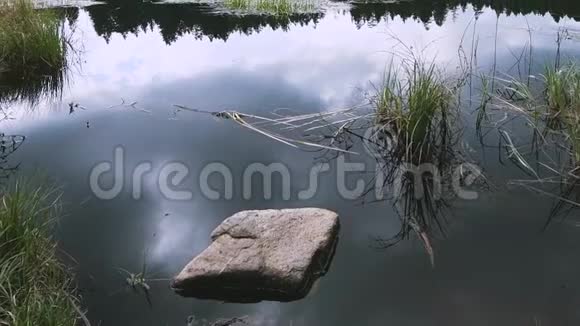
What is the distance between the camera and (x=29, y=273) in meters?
2.81

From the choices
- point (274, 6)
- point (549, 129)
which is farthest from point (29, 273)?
Result: point (274, 6)

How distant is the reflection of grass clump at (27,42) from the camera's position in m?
6.39

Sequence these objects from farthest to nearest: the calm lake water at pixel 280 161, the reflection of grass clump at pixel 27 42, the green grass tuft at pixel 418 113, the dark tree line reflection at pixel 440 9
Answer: the dark tree line reflection at pixel 440 9 → the reflection of grass clump at pixel 27 42 → the green grass tuft at pixel 418 113 → the calm lake water at pixel 280 161

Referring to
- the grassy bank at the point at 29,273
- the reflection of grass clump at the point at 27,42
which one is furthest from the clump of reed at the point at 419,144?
the reflection of grass clump at the point at 27,42

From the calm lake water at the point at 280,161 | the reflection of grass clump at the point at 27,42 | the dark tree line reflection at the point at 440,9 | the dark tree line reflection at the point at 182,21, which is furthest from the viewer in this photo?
the dark tree line reflection at the point at 440,9

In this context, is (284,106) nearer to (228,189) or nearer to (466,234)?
(228,189)

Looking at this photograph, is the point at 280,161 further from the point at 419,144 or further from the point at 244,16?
the point at 244,16

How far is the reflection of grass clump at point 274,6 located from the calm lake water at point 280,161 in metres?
0.50

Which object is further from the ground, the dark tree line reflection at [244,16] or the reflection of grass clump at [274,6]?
the reflection of grass clump at [274,6]

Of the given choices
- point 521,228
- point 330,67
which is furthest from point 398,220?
point 330,67

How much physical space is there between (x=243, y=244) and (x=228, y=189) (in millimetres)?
905

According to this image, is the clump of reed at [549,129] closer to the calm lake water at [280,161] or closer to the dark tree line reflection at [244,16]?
the calm lake water at [280,161]

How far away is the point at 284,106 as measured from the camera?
5.55 meters

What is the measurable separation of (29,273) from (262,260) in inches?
44.6
